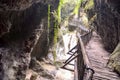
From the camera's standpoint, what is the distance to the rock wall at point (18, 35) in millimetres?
7383

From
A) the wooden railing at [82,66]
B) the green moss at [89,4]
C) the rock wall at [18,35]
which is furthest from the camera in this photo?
the green moss at [89,4]

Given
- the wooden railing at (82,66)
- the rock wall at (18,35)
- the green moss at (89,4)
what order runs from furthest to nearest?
the green moss at (89,4)
the rock wall at (18,35)
the wooden railing at (82,66)

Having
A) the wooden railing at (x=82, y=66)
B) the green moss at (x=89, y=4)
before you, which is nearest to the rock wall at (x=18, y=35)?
the wooden railing at (x=82, y=66)

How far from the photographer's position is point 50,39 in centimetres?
1612

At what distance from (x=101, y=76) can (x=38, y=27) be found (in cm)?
568

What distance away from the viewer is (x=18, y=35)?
9672 millimetres

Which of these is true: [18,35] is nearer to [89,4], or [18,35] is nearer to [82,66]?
[82,66]

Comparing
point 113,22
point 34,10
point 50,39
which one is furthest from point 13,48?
point 50,39

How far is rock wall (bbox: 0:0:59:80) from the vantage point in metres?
7.38

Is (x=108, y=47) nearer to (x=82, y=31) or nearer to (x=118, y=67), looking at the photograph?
(x=118, y=67)

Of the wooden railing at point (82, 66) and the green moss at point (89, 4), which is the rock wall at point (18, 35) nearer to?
the wooden railing at point (82, 66)

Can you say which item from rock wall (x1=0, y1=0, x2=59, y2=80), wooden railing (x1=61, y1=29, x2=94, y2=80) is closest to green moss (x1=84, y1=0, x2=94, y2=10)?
rock wall (x1=0, y1=0, x2=59, y2=80)

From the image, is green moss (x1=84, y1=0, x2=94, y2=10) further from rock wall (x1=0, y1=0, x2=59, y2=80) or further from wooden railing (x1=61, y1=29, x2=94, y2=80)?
wooden railing (x1=61, y1=29, x2=94, y2=80)

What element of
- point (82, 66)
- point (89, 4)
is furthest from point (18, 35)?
point (89, 4)
